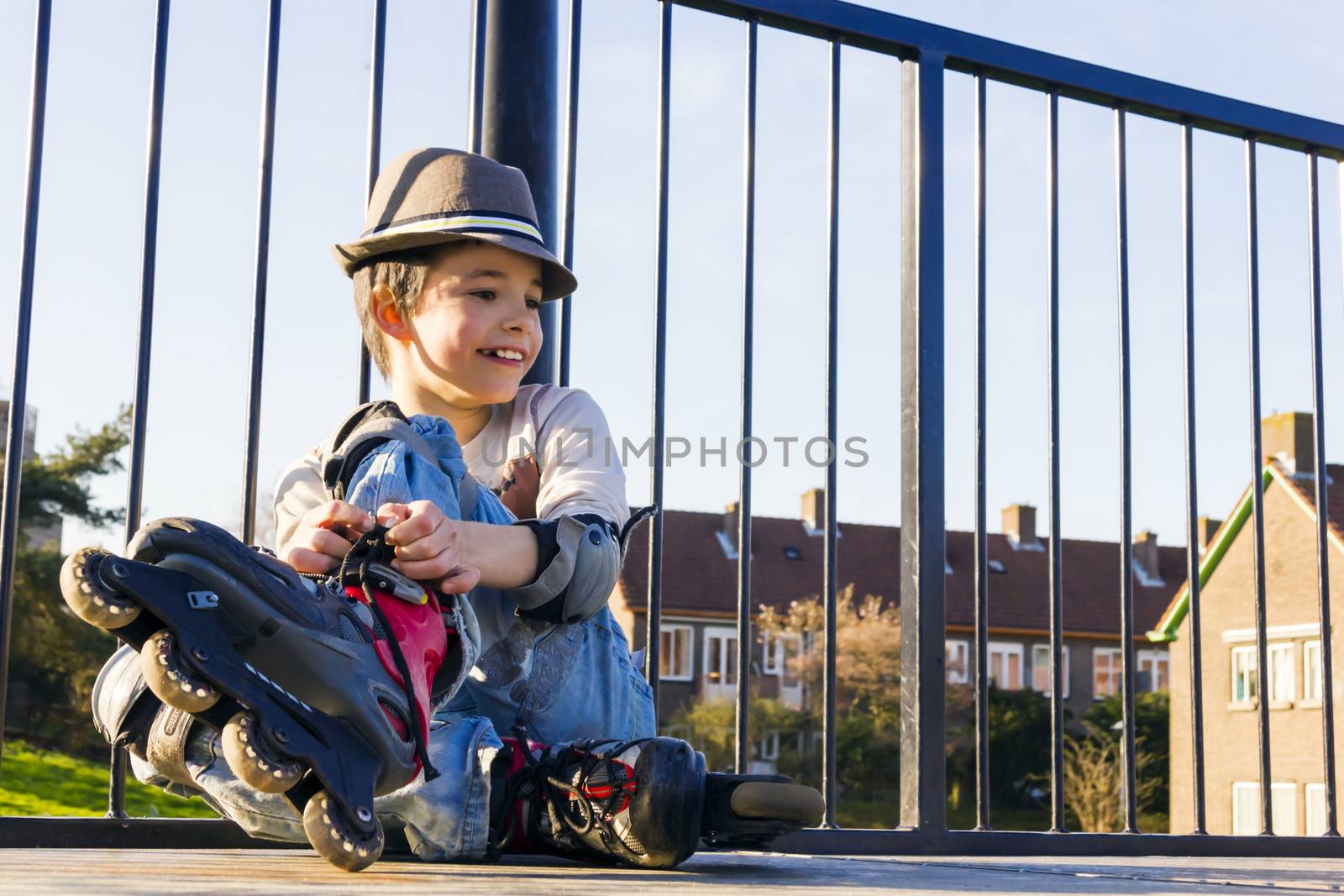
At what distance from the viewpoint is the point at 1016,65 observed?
2.34 metres

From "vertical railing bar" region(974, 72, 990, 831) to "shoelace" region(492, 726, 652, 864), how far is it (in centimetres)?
80

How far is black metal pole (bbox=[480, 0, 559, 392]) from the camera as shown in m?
2.08

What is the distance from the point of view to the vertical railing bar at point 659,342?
6.54 ft

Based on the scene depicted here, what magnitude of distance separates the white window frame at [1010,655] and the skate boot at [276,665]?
104ft

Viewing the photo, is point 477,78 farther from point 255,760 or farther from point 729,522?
point 729,522

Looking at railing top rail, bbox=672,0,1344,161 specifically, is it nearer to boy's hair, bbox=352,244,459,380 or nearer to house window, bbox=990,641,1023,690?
boy's hair, bbox=352,244,459,380

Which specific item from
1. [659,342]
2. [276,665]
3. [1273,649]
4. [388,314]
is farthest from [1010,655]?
[276,665]

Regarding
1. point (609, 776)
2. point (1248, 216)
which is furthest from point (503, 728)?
point (1248, 216)

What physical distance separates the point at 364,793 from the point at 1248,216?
2.03 m

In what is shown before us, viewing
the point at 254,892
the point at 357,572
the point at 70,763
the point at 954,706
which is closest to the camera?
the point at 254,892

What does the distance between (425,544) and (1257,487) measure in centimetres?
177

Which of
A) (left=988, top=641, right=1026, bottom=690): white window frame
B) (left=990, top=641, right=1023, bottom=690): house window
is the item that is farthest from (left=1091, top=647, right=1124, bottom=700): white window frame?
(left=990, top=641, right=1023, bottom=690): house window

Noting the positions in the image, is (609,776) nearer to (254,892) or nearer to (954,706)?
(254,892)

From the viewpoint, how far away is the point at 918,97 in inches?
90.4
